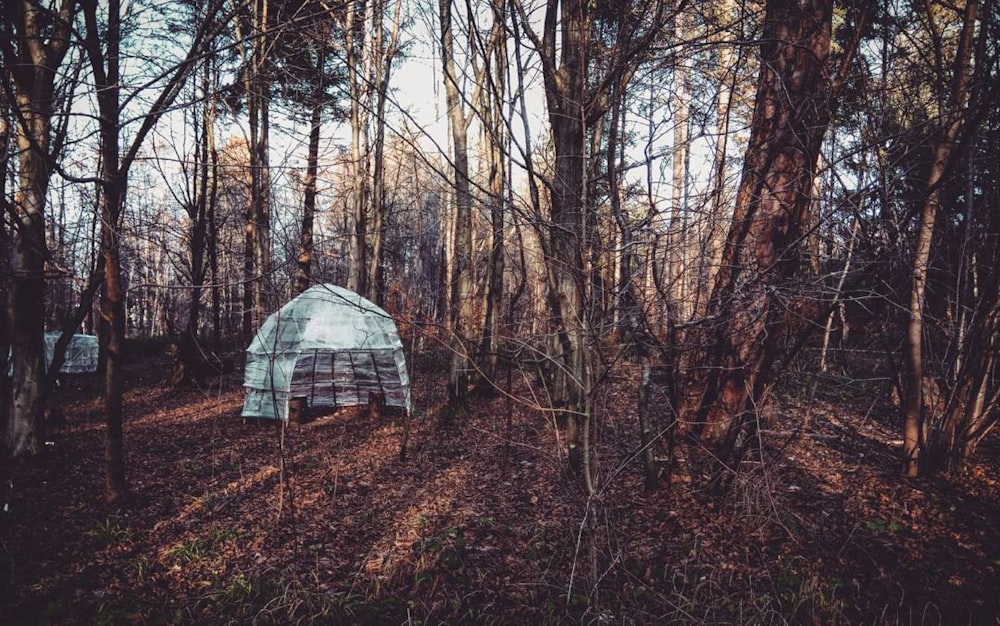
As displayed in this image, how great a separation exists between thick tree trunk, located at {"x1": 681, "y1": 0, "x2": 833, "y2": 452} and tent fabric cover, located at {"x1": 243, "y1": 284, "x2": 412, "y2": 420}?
517 cm

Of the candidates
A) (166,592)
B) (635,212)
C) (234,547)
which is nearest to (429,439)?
(234,547)

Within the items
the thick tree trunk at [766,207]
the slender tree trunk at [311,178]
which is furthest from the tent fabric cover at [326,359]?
the thick tree trunk at [766,207]

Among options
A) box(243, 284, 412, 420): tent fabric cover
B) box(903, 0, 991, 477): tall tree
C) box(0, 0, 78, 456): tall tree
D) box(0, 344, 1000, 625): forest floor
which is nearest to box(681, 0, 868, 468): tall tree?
box(0, 344, 1000, 625): forest floor

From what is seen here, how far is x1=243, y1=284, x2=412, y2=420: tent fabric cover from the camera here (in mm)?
8914

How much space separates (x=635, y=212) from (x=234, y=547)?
4317mm

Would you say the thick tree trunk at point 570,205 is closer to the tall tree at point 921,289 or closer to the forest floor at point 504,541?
the forest floor at point 504,541

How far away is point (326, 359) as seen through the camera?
979 centimetres

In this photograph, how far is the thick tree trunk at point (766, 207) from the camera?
3621mm

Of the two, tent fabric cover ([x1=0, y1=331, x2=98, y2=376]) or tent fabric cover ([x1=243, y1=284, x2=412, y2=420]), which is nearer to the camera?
tent fabric cover ([x1=243, y1=284, x2=412, y2=420])

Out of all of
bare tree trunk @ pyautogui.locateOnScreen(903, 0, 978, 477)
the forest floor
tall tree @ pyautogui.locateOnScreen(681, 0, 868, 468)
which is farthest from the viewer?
bare tree trunk @ pyautogui.locateOnScreen(903, 0, 978, 477)

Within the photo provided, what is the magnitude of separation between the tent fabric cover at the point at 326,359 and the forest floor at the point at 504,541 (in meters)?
2.24

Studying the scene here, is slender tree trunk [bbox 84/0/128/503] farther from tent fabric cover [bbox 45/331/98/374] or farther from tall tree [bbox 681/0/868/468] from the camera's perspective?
tent fabric cover [bbox 45/331/98/374]

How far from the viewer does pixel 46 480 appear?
5.67 meters

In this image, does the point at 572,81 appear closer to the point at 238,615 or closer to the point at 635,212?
the point at 635,212
